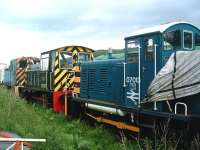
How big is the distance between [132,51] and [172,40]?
51.4 inches

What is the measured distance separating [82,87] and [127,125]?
387 cm

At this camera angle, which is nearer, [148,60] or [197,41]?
[148,60]

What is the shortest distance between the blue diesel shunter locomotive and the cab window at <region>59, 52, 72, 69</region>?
5.16 m

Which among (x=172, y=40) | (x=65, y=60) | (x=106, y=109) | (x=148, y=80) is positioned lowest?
(x=106, y=109)

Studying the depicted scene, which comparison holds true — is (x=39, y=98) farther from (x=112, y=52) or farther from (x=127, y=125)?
(x=127, y=125)

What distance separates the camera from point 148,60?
947cm

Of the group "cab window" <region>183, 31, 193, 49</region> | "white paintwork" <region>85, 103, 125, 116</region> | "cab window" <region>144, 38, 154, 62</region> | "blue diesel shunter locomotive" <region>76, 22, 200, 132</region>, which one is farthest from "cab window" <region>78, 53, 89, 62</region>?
"cab window" <region>183, 31, 193, 49</region>

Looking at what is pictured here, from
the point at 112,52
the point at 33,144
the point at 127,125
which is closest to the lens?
the point at 33,144

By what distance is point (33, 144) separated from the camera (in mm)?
7988

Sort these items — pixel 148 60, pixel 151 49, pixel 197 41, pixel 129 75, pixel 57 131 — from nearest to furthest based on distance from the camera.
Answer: pixel 151 49
pixel 148 60
pixel 197 41
pixel 129 75
pixel 57 131

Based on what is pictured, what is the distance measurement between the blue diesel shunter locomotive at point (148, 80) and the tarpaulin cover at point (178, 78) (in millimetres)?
21

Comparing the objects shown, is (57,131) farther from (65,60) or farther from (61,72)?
(65,60)

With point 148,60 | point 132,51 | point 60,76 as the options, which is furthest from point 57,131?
point 60,76

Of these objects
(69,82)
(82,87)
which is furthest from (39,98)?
(82,87)
